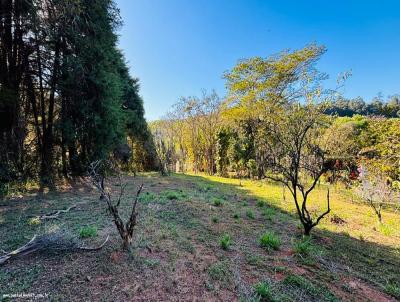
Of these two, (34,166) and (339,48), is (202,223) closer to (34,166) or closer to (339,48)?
(34,166)

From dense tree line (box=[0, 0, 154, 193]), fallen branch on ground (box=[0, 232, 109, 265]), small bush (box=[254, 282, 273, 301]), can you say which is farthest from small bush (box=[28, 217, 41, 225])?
small bush (box=[254, 282, 273, 301])

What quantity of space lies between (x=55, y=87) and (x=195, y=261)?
22.1 ft

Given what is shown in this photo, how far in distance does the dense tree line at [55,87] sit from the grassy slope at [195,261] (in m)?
2.39

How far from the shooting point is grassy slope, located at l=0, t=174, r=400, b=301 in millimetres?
1931

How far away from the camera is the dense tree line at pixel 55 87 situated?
5.32 metres

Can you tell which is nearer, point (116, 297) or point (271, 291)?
point (116, 297)

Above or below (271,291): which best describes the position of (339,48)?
above

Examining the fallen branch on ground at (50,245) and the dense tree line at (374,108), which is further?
the dense tree line at (374,108)

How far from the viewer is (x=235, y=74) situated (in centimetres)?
1416

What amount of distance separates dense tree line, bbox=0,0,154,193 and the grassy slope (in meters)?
2.39

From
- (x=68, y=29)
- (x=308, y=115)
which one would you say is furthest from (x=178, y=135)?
(x=308, y=115)

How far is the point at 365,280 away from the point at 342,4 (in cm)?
854

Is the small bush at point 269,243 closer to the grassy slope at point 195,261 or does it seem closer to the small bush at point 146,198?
the grassy slope at point 195,261

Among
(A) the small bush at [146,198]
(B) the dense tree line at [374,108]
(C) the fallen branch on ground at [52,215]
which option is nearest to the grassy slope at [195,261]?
(C) the fallen branch on ground at [52,215]
